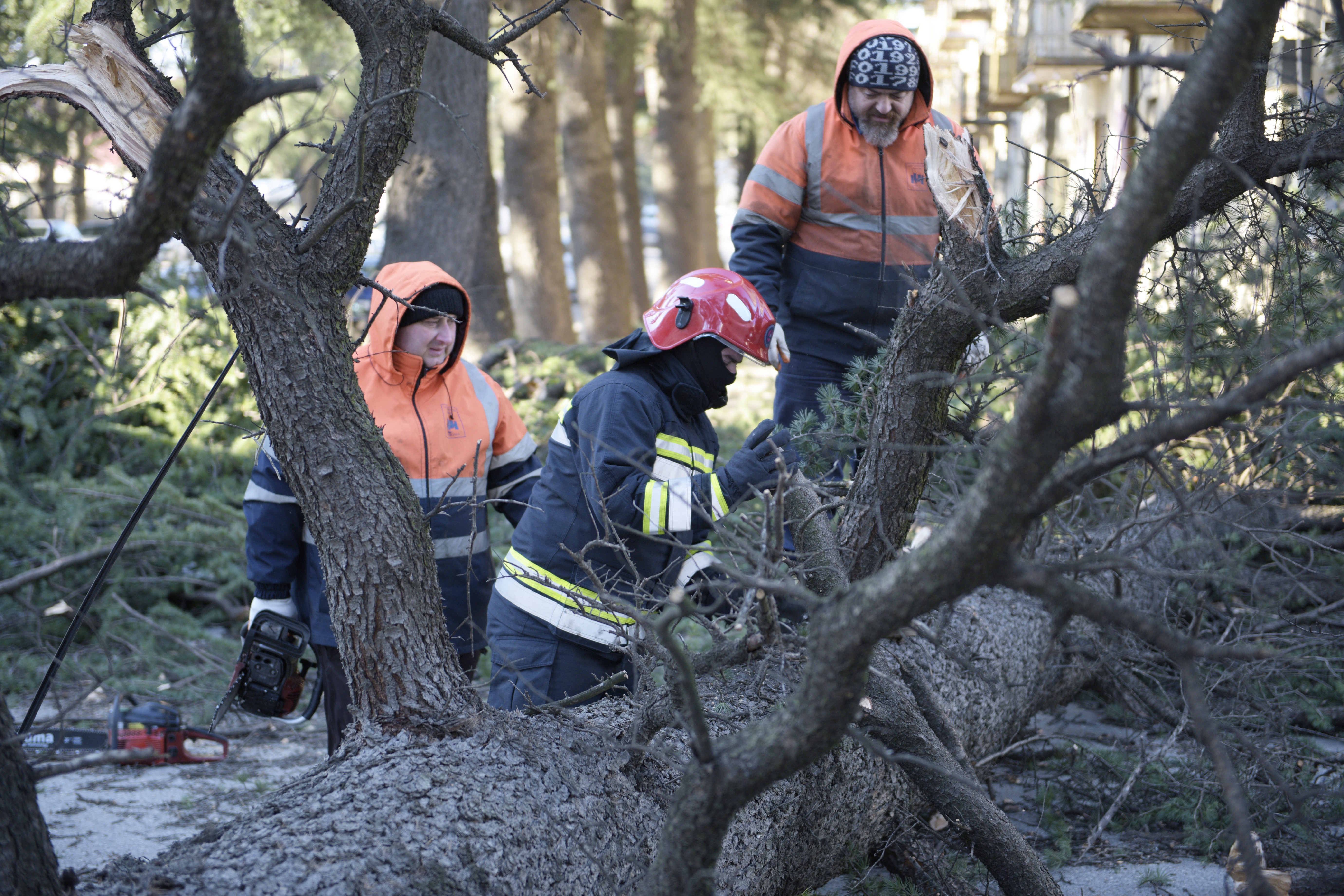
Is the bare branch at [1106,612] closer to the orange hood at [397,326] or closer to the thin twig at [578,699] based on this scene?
the thin twig at [578,699]

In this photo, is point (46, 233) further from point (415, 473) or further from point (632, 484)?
point (632, 484)

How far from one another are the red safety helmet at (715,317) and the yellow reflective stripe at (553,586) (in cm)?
69

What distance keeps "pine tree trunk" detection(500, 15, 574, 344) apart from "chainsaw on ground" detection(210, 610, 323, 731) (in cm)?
658

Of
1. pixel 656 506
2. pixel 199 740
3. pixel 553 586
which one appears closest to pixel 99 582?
pixel 553 586

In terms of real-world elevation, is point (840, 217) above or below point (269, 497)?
above

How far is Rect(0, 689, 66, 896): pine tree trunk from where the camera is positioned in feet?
4.99

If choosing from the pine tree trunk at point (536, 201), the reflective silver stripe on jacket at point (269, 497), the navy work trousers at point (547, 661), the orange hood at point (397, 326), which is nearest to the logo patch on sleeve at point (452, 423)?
the orange hood at point (397, 326)

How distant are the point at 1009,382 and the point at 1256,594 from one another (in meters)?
1.28

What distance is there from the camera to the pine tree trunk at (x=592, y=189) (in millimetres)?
10086

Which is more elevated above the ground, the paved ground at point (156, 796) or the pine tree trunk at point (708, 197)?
the pine tree trunk at point (708, 197)

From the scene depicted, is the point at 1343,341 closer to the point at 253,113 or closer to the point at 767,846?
the point at 767,846

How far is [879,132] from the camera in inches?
137

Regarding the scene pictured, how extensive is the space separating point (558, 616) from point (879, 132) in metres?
1.98

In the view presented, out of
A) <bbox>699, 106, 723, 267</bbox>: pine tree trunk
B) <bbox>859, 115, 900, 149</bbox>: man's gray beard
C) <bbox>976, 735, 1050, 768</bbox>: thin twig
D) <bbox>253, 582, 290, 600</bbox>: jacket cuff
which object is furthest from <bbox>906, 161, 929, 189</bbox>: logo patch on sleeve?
<bbox>699, 106, 723, 267</bbox>: pine tree trunk
